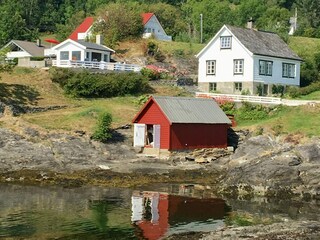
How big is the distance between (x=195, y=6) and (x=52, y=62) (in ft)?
216

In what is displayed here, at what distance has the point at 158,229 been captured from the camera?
1121 inches

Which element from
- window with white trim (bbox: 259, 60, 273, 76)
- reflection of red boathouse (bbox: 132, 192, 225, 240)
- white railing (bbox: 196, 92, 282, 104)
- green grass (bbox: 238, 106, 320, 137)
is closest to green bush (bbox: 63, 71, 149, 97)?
white railing (bbox: 196, 92, 282, 104)

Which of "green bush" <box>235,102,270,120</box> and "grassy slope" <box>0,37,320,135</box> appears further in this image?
"green bush" <box>235,102,270,120</box>

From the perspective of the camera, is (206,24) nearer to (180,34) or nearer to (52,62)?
(180,34)

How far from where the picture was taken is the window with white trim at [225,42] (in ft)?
204

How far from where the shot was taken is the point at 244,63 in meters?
61.2

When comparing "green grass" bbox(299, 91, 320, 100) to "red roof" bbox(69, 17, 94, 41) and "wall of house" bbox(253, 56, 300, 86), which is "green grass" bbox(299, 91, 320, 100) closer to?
"wall of house" bbox(253, 56, 300, 86)

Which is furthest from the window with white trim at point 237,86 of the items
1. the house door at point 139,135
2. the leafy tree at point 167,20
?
the leafy tree at point 167,20

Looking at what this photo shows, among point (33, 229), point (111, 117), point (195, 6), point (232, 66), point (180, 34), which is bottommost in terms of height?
point (33, 229)

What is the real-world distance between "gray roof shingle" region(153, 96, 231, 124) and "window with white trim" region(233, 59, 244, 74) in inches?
456

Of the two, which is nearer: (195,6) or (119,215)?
(119,215)

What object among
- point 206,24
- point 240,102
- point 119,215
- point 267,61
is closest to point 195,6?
point 206,24

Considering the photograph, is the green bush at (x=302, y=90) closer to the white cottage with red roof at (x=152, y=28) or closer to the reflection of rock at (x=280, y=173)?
the reflection of rock at (x=280, y=173)

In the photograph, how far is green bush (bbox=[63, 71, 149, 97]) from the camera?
189 ft
